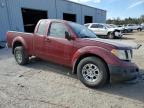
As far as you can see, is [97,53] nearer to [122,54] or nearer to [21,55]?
[122,54]

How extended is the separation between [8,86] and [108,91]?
111 inches

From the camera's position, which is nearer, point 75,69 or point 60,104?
point 60,104

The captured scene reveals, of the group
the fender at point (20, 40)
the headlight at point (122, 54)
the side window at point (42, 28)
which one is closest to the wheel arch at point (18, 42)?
the fender at point (20, 40)

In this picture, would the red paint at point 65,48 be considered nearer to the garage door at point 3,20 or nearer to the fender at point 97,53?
the fender at point 97,53

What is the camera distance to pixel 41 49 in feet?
23.1

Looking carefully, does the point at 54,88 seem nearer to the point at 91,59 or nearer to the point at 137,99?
the point at 91,59

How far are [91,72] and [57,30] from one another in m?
1.97

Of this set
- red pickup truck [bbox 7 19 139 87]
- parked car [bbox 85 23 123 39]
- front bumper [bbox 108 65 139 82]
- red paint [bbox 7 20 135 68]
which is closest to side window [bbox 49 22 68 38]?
red pickup truck [bbox 7 19 139 87]

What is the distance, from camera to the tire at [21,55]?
789cm

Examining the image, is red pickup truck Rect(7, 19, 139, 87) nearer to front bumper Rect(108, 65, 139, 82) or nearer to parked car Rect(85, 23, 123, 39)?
front bumper Rect(108, 65, 139, 82)

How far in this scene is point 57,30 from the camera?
666 cm

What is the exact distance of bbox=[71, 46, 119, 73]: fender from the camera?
523 centimetres

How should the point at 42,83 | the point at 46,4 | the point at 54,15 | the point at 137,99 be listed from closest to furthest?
the point at 137,99 → the point at 42,83 → the point at 46,4 → the point at 54,15

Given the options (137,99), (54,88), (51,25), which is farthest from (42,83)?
(137,99)
